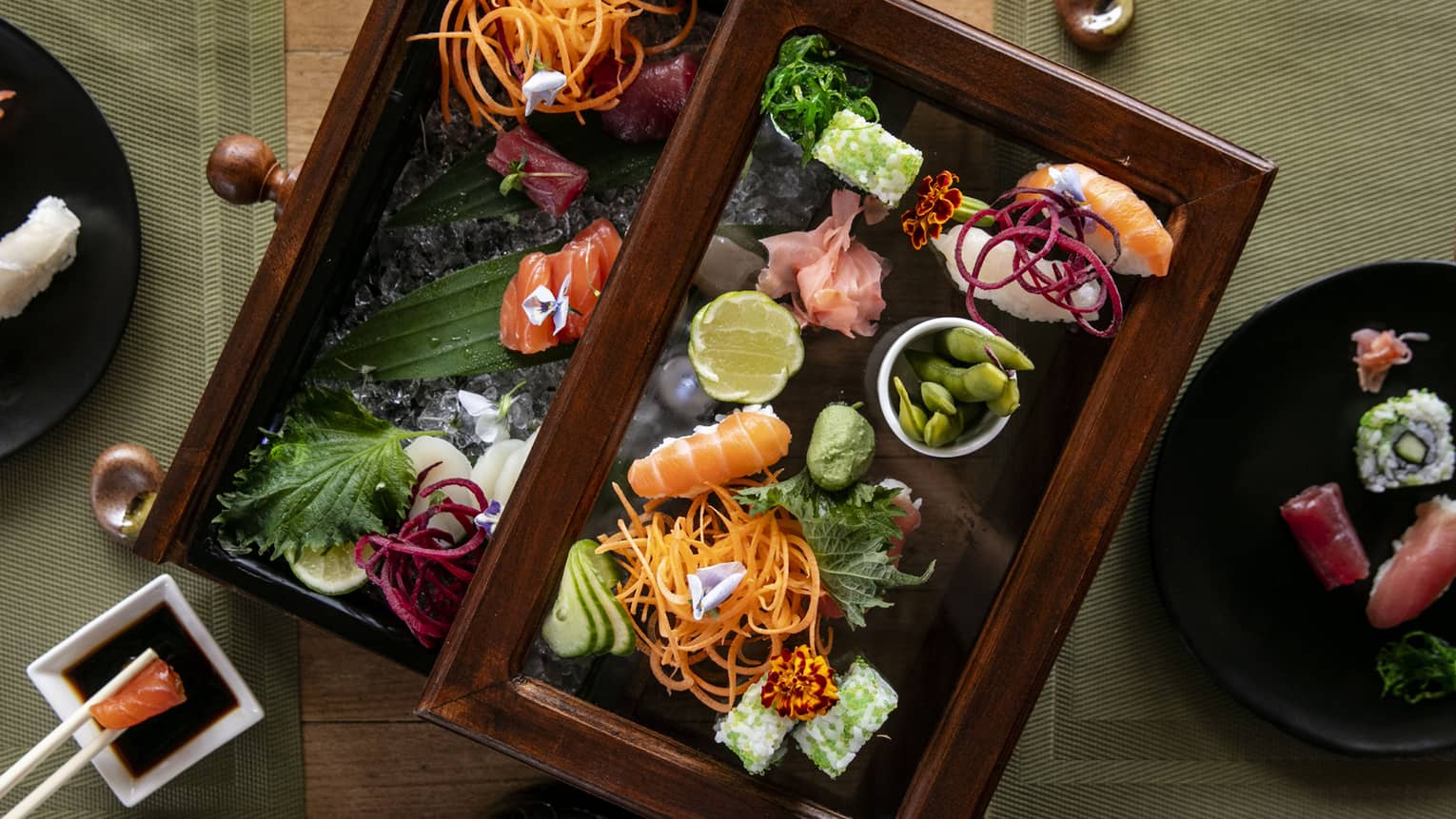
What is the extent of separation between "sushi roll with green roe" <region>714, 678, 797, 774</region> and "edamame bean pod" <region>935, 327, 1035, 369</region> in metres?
0.57

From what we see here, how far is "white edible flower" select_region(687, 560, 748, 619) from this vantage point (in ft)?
4.85

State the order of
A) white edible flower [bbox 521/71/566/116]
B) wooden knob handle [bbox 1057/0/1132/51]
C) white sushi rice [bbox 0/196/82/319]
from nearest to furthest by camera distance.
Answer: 1. white edible flower [bbox 521/71/566/116]
2. white sushi rice [bbox 0/196/82/319]
3. wooden knob handle [bbox 1057/0/1132/51]

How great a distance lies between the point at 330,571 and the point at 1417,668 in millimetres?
2044

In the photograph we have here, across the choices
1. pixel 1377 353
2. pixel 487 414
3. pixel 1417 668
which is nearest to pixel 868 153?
pixel 487 414

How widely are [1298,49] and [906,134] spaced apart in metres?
1.17

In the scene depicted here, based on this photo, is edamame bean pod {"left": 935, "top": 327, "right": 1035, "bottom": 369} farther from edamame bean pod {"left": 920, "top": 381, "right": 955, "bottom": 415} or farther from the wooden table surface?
the wooden table surface

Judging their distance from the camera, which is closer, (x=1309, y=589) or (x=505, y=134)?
(x=505, y=134)

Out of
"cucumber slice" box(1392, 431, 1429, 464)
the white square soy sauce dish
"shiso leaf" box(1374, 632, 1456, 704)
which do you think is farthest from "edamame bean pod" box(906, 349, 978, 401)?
the white square soy sauce dish

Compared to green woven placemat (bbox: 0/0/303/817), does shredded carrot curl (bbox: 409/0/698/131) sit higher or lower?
higher

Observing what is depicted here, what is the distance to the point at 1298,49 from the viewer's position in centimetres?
221

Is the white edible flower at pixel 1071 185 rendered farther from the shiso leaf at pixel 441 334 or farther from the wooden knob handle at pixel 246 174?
the wooden knob handle at pixel 246 174

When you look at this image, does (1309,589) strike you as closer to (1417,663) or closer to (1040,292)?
(1417,663)

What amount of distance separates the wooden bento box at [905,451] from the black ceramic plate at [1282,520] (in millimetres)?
579

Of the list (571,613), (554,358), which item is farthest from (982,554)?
(554,358)
